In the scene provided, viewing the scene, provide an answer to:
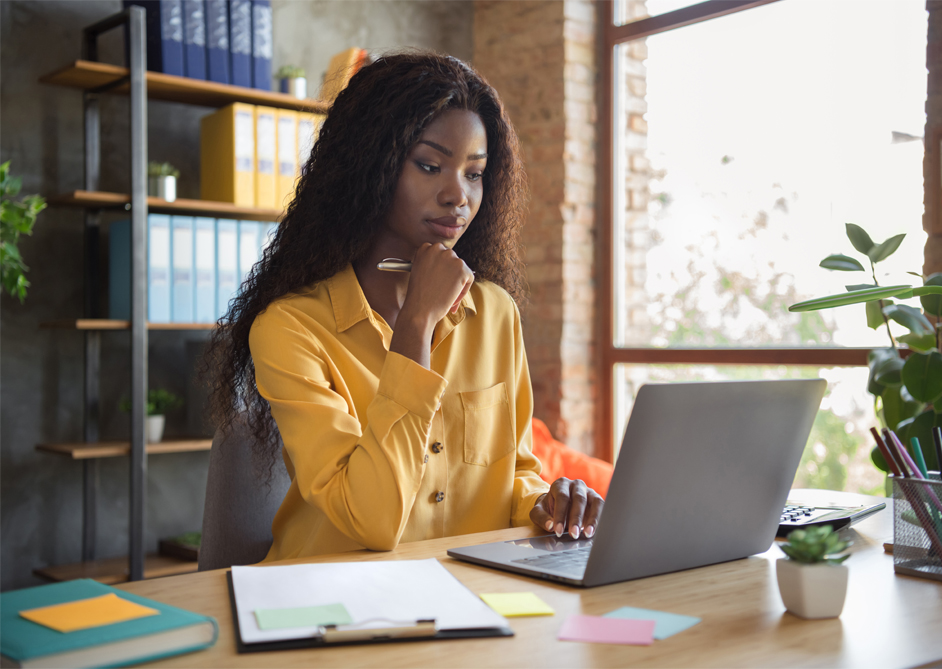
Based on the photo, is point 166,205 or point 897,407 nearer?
point 897,407

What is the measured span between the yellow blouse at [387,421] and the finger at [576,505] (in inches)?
8.2

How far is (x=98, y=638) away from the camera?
0.62 m

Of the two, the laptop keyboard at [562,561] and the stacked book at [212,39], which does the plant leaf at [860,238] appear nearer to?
the laptop keyboard at [562,561]

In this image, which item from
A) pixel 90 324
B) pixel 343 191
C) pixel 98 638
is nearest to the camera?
pixel 98 638

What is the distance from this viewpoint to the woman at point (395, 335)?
3.87ft

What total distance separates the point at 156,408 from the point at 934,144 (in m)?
2.61

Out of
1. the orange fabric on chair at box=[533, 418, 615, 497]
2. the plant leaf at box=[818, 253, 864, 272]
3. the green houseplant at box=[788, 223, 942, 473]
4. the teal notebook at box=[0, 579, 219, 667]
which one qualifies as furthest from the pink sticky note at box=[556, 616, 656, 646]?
the orange fabric on chair at box=[533, 418, 615, 497]

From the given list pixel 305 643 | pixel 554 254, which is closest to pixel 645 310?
pixel 554 254

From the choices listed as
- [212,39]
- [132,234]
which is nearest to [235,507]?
[132,234]

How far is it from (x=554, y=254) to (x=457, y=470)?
7.35 ft

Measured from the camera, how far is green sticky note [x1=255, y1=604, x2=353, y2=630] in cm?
71

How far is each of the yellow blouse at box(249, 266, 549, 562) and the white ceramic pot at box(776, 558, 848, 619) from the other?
49 centimetres

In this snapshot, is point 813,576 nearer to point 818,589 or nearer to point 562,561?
point 818,589

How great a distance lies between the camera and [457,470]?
140cm
